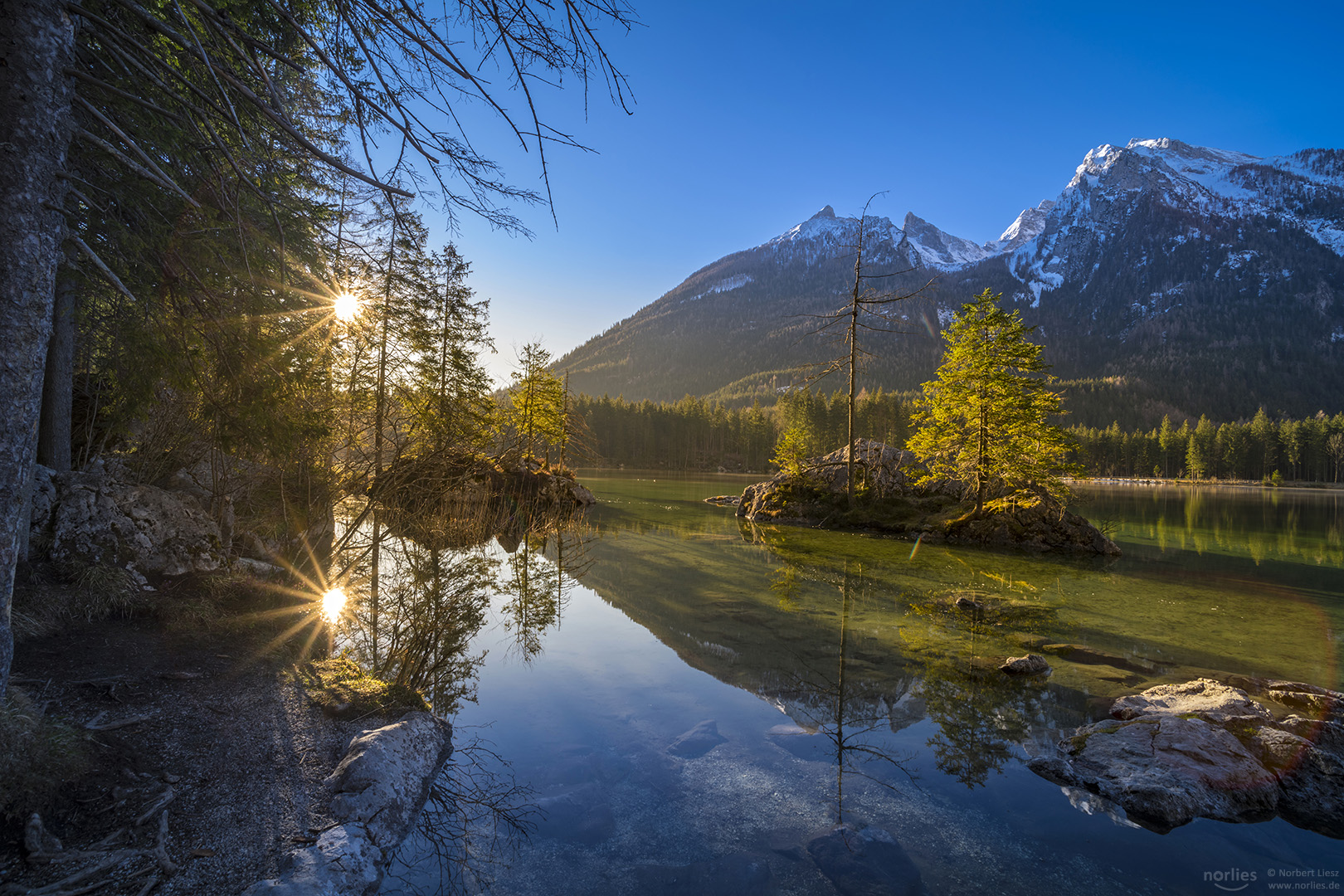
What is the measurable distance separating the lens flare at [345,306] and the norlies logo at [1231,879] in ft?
23.8

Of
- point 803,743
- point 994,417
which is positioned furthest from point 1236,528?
point 803,743

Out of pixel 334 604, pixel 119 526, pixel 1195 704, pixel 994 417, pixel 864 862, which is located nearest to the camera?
pixel 864 862

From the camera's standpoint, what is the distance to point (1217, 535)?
20.2 m

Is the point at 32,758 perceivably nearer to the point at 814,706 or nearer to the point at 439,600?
the point at 439,600

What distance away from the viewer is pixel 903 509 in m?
19.4

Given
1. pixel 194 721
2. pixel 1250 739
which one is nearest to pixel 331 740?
pixel 194 721

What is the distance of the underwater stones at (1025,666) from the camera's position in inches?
246

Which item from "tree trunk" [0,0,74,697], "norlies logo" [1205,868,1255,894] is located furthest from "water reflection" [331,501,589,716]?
"norlies logo" [1205,868,1255,894]

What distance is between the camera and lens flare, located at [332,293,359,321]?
5.02 meters

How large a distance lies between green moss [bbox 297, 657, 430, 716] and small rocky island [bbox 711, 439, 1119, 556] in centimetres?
1628

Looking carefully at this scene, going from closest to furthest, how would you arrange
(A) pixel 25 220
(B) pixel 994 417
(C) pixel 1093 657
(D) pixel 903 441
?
(A) pixel 25 220
(C) pixel 1093 657
(B) pixel 994 417
(D) pixel 903 441

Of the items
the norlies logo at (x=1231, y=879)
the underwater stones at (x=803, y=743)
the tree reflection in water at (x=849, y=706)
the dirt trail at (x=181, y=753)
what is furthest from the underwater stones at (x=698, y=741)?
the norlies logo at (x=1231, y=879)

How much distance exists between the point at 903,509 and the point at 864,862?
1754 centimetres

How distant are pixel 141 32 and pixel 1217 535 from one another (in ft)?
98.1
